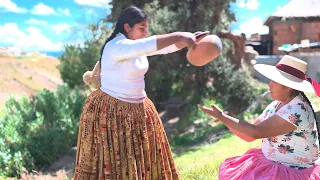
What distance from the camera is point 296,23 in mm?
16234

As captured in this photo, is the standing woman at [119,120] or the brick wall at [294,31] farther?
the brick wall at [294,31]

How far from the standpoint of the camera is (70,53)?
1595cm

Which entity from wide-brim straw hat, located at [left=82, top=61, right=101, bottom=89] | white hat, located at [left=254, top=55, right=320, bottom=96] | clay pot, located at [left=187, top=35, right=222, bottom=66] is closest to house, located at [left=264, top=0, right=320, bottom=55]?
wide-brim straw hat, located at [left=82, top=61, right=101, bottom=89]

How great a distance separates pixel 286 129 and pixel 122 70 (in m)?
1.15

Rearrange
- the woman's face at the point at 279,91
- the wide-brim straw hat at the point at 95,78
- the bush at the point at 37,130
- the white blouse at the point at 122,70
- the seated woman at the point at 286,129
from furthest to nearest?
the bush at the point at 37,130 < the wide-brim straw hat at the point at 95,78 < the white blouse at the point at 122,70 < the woman's face at the point at 279,91 < the seated woman at the point at 286,129

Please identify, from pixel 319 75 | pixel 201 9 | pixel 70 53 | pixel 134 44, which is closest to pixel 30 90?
pixel 70 53

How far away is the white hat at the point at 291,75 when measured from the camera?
7.86 feet

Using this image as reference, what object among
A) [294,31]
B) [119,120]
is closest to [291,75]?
[119,120]

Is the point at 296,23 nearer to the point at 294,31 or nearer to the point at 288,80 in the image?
the point at 294,31

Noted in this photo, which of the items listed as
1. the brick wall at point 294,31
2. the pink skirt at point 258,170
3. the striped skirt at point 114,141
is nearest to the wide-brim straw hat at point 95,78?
the striped skirt at point 114,141

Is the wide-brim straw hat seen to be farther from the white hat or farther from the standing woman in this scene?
the white hat

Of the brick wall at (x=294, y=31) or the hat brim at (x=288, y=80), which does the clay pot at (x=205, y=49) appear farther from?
the brick wall at (x=294, y=31)

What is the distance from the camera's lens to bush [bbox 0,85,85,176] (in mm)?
9117

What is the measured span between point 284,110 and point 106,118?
1234 mm
